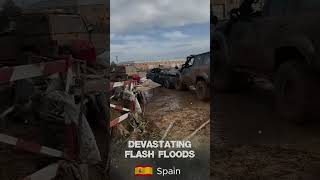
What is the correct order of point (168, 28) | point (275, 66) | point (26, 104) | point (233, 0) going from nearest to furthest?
point (168, 28), point (233, 0), point (26, 104), point (275, 66)

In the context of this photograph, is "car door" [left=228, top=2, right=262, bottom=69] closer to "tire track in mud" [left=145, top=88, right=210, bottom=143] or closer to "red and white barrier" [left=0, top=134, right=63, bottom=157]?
"tire track in mud" [left=145, top=88, right=210, bottom=143]

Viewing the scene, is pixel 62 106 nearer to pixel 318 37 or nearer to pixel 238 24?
pixel 238 24

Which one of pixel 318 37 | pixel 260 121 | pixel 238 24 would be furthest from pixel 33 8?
pixel 318 37

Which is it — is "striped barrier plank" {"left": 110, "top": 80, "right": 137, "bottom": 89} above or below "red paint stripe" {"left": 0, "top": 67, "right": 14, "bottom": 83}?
below

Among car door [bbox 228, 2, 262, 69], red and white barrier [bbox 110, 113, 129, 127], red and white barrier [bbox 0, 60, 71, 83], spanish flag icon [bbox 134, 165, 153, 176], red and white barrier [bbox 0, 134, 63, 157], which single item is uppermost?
car door [bbox 228, 2, 262, 69]

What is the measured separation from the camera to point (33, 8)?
240 centimetres

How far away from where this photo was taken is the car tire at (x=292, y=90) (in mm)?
2611

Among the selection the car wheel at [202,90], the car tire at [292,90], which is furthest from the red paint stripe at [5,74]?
the car tire at [292,90]

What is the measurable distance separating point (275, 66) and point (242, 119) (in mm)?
496

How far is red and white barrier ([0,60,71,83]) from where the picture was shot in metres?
2.27

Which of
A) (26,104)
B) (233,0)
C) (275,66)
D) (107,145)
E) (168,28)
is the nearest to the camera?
(168,28)

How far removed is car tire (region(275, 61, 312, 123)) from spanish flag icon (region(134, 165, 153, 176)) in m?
0.88

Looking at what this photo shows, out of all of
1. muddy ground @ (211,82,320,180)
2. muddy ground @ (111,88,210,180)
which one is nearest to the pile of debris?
muddy ground @ (111,88,210,180)

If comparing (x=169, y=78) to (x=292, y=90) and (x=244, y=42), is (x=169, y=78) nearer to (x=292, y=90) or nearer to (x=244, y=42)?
(x=244, y=42)
